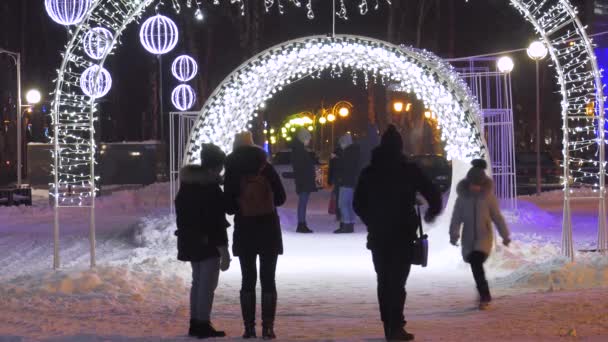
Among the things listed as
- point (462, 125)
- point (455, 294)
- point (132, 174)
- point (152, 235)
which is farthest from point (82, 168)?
point (455, 294)

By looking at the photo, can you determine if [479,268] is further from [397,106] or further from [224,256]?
[397,106]

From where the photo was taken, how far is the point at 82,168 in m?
35.1

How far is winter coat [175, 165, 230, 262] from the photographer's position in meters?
8.52

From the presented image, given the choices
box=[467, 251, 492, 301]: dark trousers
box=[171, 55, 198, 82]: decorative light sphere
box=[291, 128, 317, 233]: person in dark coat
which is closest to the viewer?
box=[467, 251, 492, 301]: dark trousers

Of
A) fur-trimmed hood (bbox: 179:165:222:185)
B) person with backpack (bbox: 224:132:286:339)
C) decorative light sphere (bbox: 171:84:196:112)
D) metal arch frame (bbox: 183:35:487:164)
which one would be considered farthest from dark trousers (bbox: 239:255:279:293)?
decorative light sphere (bbox: 171:84:196:112)

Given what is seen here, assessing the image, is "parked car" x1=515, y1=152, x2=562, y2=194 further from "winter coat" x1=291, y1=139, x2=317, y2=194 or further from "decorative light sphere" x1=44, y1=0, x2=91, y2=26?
"decorative light sphere" x1=44, y1=0, x2=91, y2=26

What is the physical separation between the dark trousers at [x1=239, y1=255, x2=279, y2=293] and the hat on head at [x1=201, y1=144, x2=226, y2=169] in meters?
0.82

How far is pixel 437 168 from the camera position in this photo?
1287 inches

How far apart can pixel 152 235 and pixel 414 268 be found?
15.3 ft

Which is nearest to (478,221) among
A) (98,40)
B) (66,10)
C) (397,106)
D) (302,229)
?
(98,40)

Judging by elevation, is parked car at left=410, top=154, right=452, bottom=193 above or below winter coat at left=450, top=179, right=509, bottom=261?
above

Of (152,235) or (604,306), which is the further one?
(152,235)

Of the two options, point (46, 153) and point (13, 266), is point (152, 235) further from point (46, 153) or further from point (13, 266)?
point (46, 153)

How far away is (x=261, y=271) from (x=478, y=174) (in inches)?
111
